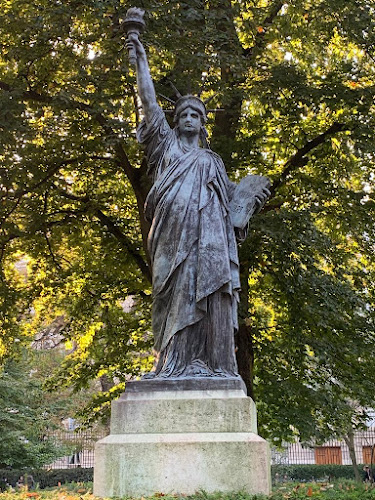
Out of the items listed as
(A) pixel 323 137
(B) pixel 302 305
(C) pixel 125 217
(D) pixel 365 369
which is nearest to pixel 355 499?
(B) pixel 302 305

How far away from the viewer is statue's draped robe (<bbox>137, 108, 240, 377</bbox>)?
229 inches

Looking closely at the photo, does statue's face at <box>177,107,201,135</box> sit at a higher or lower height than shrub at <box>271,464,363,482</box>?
Answer: higher

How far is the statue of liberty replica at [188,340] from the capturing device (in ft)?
16.5

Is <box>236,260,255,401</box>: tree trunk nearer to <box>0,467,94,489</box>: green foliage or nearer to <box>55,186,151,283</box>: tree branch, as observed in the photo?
<box>55,186,151,283</box>: tree branch

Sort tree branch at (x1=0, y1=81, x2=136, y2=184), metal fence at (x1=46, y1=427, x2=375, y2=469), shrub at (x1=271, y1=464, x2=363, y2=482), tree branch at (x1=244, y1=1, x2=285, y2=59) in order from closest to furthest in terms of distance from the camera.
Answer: tree branch at (x1=0, y1=81, x2=136, y2=184) → tree branch at (x1=244, y1=1, x2=285, y2=59) → shrub at (x1=271, y1=464, x2=363, y2=482) → metal fence at (x1=46, y1=427, x2=375, y2=469)

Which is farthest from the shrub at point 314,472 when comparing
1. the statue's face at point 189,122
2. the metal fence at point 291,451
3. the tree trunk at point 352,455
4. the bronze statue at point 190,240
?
the statue's face at point 189,122

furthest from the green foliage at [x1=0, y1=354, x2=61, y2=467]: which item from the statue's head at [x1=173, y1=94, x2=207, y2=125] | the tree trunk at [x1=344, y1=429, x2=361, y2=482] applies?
the statue's head at [x1=173, y1=94, x2=207, y2=125]

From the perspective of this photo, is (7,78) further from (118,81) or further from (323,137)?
(323,137)

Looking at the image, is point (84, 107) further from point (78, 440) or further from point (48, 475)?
point (78, 440)

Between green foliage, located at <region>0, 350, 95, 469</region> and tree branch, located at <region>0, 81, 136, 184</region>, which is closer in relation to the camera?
tree branch, located at <region>0, 81, 136, 184</region>

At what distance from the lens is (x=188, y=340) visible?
582cm

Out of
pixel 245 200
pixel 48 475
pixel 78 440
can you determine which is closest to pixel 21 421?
pixel 48 475

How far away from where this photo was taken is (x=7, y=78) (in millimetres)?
11562

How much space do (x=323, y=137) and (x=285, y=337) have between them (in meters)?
4.01
